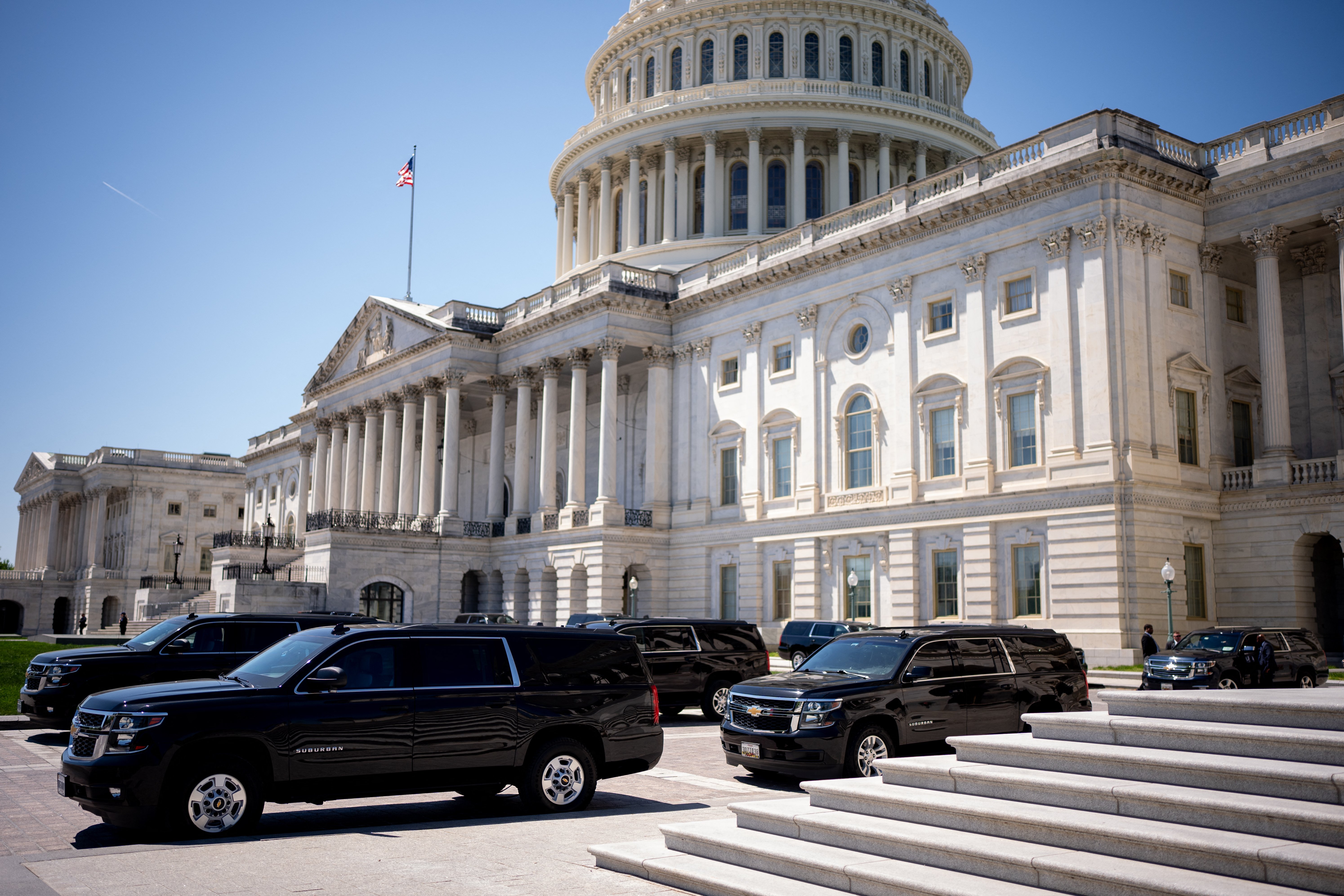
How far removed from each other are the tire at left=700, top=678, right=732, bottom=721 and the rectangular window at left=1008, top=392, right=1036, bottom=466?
17.9 m

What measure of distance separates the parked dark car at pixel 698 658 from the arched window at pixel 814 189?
49.2 metres

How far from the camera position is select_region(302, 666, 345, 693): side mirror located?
11.6 metres

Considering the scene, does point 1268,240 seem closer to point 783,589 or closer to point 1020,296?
point 1020,296

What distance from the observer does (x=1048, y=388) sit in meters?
36.7

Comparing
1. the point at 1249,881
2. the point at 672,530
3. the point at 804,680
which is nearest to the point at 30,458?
the point at 672,530

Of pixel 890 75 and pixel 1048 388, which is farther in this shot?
pixel 890 75

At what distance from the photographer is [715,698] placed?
23.1 metres

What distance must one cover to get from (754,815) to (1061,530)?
27523 mm

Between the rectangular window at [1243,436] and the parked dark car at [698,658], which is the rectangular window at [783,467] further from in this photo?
the parked dark car at [698,658]

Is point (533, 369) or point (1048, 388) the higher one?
point (533, 369)

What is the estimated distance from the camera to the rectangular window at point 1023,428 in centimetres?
3731

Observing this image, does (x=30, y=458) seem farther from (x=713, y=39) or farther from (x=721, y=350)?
(x=721, y=350)

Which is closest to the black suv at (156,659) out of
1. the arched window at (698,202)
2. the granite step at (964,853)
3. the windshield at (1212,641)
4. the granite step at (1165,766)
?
the granite step at (964,853)

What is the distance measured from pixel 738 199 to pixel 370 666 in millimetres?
61034
